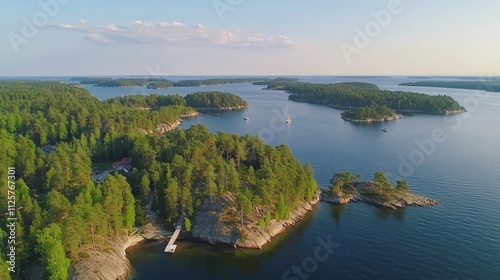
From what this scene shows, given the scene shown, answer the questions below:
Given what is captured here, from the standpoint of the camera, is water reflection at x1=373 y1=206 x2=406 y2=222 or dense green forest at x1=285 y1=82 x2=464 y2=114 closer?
water reflection at x1=373 y1=206 x2=406 y2=222

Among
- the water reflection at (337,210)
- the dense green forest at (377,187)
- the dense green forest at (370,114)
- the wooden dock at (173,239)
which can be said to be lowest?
the water reflection at (337,210)

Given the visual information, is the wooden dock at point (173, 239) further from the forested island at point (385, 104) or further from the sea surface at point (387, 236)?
the forested island at point (385, 104)

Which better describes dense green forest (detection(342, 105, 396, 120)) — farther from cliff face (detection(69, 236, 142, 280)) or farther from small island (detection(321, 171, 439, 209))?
cliff face (detection(69, 236, 142, 280))

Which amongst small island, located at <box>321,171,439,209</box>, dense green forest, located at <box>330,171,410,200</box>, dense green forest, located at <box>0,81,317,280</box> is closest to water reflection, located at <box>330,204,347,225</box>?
small island, located at <box>321,171,439,209</box>

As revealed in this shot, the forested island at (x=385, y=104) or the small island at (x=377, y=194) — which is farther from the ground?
the forested island at (x=385, y=104)

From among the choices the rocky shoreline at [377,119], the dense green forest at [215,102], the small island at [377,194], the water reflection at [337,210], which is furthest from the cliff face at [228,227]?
the dense green forest at [215,102]

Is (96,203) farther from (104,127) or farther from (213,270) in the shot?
(104,127)
